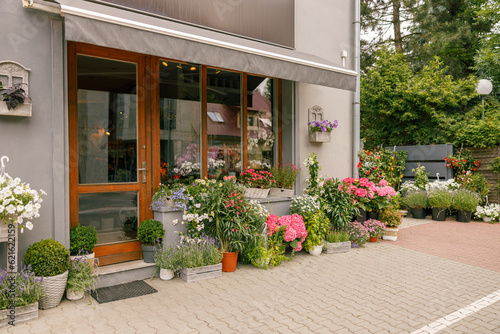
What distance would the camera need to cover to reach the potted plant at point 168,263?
14.9ft

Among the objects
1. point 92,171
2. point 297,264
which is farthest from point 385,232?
point 92,171

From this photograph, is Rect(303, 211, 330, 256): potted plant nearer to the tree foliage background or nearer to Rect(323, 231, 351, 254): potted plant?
Rect(323, 231, 351, 254): potted plant

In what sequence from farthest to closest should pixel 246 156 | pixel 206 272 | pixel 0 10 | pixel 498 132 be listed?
pixel 498 132 → pixel 246 156 → pixel 206 272 → pixel 0 10

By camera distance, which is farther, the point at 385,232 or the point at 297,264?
the point at 385,232

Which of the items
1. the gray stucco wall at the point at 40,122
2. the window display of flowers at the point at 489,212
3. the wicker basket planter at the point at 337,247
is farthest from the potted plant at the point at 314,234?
the window display of flowers at the point at 489,212

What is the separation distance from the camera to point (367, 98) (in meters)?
13.6

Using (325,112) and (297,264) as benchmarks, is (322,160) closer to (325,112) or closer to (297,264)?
(325,112)

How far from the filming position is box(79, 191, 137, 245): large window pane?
15.0ft

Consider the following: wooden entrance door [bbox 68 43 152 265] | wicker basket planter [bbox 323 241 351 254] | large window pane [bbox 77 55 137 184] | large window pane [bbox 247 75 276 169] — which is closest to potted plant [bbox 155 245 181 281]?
wooden entrance door [bbox 68 43 152 265]

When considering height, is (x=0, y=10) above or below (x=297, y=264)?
above

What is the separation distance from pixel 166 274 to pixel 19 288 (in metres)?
1.65

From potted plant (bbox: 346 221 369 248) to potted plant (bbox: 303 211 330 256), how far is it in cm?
75

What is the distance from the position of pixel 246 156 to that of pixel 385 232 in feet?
10.2

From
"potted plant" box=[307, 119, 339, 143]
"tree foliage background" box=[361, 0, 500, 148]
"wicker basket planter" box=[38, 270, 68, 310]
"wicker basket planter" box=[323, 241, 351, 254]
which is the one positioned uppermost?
"tree foliage background" box=[361, 0, 500, 148]
